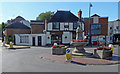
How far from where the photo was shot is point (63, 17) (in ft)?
93.0

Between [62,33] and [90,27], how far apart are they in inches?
343

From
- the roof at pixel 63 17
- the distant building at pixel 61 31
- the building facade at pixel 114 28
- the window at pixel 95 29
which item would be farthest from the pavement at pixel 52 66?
the building facade at pixel 114 28

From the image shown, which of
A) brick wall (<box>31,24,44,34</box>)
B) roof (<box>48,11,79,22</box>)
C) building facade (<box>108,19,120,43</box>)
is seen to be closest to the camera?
roof (<box>48,11,79,22</box>)

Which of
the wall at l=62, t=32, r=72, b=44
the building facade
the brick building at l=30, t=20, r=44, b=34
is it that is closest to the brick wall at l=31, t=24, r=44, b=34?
the brick building at l=30, t=20, r=44, b=34

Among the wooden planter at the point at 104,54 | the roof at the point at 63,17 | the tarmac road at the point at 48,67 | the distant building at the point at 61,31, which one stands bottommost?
the tarmac road at the point at 48,67

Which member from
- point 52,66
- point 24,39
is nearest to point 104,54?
point 52,66

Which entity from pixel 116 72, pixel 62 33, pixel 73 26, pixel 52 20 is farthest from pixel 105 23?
pixel 116 72

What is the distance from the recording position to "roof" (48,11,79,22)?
2753 cm

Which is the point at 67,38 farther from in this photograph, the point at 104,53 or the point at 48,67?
the point at 48,67

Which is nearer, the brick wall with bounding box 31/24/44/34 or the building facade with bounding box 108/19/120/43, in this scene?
the brick wall with bounding box 31/24/44/34

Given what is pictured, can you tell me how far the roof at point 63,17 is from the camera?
27.5 meters

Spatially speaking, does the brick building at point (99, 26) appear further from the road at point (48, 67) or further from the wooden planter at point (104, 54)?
the road at point (48, 67)

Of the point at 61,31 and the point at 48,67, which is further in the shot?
the point at 61,31

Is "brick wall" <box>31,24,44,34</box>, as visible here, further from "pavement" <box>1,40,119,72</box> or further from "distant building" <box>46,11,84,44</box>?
"pavement" <box>1,40,119,72</box>
